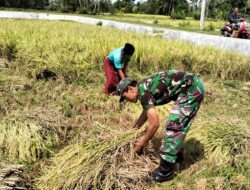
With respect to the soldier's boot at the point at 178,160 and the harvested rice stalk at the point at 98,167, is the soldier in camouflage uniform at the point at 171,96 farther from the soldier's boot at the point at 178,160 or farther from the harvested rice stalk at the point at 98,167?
the soldier's boot at the point at 178,160

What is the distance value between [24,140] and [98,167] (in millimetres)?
1055

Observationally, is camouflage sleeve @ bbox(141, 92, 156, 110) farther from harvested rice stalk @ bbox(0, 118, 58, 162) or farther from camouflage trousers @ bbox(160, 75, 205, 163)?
harvested rice stalk @ bbox(0, 118, 58, 162)

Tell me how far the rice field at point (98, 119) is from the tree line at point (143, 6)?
27.3 metres

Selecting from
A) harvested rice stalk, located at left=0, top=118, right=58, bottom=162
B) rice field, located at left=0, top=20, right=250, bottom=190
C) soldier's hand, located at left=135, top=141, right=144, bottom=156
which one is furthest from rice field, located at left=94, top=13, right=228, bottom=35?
soldier's hand, located at left=135, top=141, right=144, bottom=156

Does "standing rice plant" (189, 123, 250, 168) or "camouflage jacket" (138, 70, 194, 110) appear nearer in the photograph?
"camouflage jacket" (138, 70, 194, 110)

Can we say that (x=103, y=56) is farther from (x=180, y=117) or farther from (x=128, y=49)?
(x=180, y=117)

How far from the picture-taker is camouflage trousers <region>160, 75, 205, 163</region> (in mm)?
3191

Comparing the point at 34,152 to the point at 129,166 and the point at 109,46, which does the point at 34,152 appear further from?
the point at 109,46

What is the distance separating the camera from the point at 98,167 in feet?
10.6

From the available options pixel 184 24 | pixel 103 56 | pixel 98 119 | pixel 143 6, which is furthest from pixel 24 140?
pixel 143 6

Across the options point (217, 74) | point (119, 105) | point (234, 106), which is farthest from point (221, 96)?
point (119, 105)

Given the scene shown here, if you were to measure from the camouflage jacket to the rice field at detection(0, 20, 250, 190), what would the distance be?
625mm

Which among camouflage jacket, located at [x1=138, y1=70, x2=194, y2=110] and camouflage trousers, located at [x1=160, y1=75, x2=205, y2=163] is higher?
camouflage jacket, located at [x1=138, y1=70, x2=194, y2=110]

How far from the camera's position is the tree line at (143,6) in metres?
37.1
